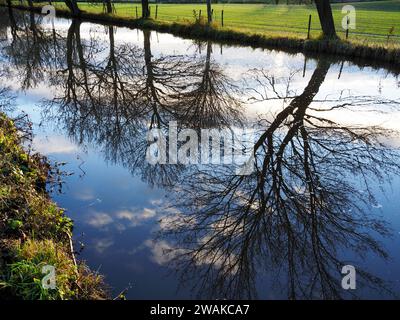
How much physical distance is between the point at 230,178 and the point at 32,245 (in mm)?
4091

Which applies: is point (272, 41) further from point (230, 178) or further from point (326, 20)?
point (230, 178)

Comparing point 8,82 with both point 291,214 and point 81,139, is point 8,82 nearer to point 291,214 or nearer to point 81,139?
point 81,139

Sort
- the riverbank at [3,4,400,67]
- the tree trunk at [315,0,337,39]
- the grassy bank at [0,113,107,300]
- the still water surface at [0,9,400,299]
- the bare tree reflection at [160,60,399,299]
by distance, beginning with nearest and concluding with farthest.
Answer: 1. the grassy bank at [0,113,107,300]
2. the bare tree reflection at [160,60,399,299]
3. the still water surface at [0,9,400,299]
4. the riverbank at [3,4,400,67]
5. the tree trunk at [315,0,337,39]

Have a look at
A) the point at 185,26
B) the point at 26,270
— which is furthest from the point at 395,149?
the point at 185,26

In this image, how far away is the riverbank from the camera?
18016 mm

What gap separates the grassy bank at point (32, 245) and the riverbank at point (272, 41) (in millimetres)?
15808

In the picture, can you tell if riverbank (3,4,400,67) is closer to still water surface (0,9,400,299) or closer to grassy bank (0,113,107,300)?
still water surface (0,9,400,299)

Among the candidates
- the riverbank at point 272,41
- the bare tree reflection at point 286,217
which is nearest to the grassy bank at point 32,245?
the bare tree reflection at point 286,217

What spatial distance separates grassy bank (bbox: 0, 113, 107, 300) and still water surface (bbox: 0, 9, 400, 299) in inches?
16.5

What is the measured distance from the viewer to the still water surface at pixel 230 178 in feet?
18.8

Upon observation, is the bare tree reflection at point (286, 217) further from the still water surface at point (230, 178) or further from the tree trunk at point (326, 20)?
the tree trunk at point (326, 20)

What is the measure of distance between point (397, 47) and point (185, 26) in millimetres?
13454

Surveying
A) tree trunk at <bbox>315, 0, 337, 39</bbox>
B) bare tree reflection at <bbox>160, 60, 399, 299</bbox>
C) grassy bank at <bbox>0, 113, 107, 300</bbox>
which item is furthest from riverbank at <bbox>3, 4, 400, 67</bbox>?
grassy bank at <bbox>0, 113, 107, 300</bbox>
